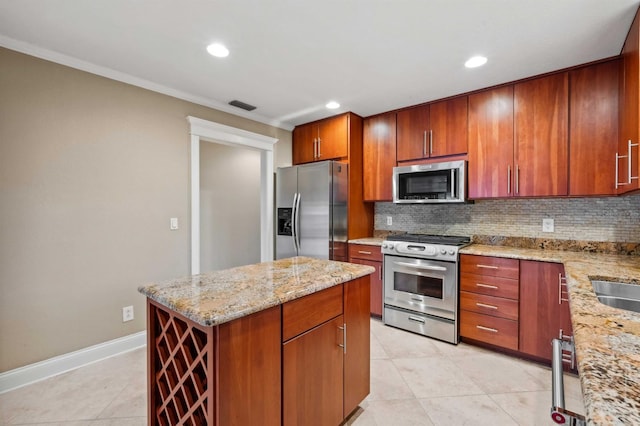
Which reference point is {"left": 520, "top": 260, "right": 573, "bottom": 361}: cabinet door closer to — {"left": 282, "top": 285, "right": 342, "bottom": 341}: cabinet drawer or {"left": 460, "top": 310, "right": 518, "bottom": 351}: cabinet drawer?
{"left": 460, "top": 310, "right": 518, "bottom": 351}: cabinet drawer

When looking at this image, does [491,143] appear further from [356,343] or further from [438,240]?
[356,343]

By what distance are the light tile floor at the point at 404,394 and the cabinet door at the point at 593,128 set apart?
153 cm

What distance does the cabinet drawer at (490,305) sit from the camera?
245 centimetres

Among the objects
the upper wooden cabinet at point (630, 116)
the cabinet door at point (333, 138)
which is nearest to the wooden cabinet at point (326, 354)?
the upper wooden cabinet at point (630, 116)

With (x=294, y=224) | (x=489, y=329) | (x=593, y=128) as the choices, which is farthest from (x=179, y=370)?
(x=593, y=128)

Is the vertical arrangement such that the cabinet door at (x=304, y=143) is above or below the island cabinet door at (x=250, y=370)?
above

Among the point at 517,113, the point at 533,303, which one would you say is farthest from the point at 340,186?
the point at 533,303

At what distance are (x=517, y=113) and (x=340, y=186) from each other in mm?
1819

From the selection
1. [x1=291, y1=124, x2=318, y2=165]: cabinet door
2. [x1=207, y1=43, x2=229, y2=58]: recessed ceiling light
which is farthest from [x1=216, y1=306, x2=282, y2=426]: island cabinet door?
[x1=291, y1=124, x2=318, y2=165]: cabinet door

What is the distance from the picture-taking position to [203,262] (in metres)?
4.41

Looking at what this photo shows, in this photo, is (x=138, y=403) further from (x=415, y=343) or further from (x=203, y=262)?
(x=203, y=262)

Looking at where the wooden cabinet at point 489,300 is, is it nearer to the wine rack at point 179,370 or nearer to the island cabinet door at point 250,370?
the island cabinet door at point 250,370

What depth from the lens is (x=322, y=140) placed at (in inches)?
147

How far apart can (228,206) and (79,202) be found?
2427 mm
